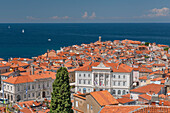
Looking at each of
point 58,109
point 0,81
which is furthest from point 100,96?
point 0,81

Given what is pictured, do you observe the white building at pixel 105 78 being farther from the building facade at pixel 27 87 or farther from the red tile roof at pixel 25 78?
the building facade at pixel 27 87

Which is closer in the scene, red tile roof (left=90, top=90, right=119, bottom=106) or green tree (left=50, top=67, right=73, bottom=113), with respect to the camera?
red tile roof (left=90, top=90, right=119, bottom=106)

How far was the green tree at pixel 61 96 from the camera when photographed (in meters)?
25.4

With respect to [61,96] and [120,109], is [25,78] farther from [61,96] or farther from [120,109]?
[120,109]

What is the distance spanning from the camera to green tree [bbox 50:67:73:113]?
83.5 ft

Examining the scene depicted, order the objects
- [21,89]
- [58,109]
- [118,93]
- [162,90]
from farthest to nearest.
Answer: [118,93] < [21,89] < [162,90] < [58,109]

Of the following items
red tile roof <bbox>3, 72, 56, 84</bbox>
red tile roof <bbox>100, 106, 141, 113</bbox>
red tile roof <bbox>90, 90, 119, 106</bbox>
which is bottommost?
red tile roof <bbox>3, 72, 56, 84</bbox>

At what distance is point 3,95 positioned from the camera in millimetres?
55219

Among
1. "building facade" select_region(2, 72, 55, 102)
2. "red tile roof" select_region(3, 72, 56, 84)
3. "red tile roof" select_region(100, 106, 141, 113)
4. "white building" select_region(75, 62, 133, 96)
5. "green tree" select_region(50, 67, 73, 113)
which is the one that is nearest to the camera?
"red tile roof" select_region(100, 106, 141, 113)

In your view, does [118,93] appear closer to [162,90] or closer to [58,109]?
[162,90]

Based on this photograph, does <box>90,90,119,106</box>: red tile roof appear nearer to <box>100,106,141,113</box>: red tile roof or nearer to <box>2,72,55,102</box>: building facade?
<box>100,106,141,113</box>: red tile roof

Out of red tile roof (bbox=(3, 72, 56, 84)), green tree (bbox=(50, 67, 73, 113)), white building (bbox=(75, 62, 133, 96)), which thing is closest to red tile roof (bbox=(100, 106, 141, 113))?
green tree (bbox=(50, 67, 73, 113))

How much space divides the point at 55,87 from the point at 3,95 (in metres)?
32.2

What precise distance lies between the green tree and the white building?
34.6 meters
